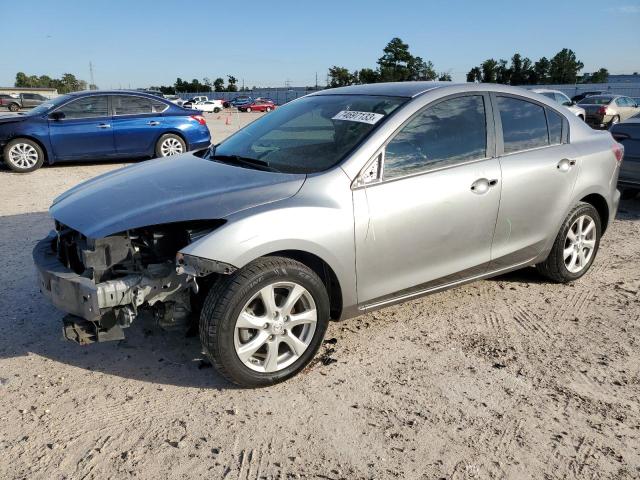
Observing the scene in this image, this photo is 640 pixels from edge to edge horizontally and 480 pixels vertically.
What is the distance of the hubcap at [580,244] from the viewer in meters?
4.65

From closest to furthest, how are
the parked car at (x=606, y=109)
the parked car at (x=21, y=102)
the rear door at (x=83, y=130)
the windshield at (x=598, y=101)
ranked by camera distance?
the rear door at (x=83, y=130) → the parked car at (x=606, y=109) → the windshield at (x=598, y=101) → the parked car at (x=21, y=102)

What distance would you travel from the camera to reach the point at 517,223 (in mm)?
4094

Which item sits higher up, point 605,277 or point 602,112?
point 602,112

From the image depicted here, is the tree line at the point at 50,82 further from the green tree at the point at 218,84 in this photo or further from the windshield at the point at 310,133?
the windshield at the point at 310,133

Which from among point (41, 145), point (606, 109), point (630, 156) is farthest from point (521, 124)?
point (606, 109)

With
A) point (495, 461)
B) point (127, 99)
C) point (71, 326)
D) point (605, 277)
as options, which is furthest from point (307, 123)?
point (127, 99)

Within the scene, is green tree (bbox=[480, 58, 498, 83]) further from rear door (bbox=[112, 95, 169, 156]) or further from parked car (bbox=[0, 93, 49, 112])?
rear door (bbox=[112, 95, 169, 156])

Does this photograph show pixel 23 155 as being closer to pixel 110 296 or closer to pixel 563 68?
pixel 110 296

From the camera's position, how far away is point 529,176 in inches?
161

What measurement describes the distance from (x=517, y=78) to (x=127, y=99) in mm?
80161

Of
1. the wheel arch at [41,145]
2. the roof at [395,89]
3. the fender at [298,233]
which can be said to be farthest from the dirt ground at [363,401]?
the wheel arch at [41,145]

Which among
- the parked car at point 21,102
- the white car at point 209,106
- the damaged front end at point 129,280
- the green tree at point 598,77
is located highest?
the green tree at point 598,77

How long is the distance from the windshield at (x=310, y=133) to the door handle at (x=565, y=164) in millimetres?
1481

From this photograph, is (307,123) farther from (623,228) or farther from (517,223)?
(623,228)
